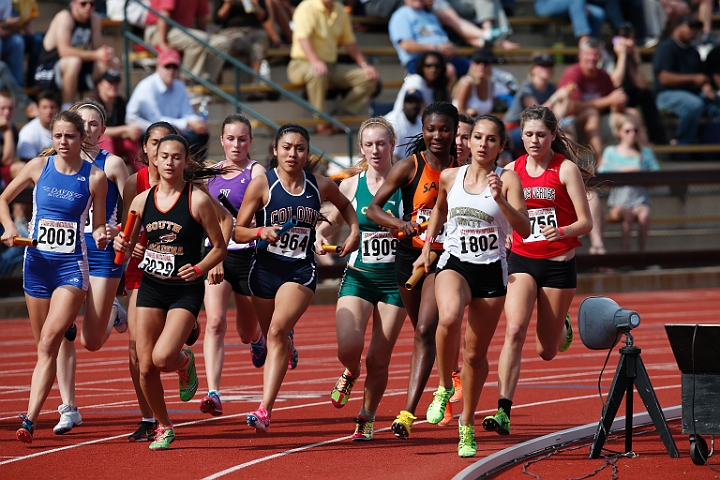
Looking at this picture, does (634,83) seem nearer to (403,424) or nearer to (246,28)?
(246,28)

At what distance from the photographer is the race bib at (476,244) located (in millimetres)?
7074

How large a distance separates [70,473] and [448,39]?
14121 mm

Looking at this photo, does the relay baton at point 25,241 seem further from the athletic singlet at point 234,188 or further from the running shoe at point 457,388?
the running shoe at point 457,388

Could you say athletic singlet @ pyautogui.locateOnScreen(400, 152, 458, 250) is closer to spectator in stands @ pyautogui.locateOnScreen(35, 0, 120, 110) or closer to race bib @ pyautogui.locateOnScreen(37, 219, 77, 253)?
race bib @ pyautogui.locateOnScreen(37, 219, 77, 253)

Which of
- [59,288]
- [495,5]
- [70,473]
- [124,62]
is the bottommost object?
[70,473]

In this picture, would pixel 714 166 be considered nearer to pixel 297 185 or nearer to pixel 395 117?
pixel 395 117

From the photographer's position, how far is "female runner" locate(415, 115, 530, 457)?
6992 millimetres

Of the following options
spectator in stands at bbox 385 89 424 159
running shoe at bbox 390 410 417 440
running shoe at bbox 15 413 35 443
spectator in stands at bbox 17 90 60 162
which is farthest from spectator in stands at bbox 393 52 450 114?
running shoe at bbox 15 413 35 443

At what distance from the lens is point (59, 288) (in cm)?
764

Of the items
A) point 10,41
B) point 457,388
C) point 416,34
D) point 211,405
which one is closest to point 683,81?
point 416,34

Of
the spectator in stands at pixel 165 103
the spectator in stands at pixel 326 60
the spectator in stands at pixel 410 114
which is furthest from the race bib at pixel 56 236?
the spectator in stands at pixel 326 60

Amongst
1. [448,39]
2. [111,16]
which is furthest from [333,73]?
[111,16]

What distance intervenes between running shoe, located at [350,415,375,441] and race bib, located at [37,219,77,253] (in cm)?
219

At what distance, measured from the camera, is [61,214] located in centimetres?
776
